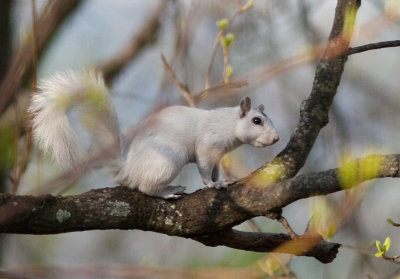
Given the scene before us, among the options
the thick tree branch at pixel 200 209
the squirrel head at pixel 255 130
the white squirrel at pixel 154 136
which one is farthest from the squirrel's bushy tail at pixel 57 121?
the squirrel head at pixel 255 130

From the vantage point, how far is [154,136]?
2.29 metres

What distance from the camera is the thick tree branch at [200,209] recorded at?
165 cm

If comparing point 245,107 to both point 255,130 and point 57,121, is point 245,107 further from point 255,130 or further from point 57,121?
point 57,121

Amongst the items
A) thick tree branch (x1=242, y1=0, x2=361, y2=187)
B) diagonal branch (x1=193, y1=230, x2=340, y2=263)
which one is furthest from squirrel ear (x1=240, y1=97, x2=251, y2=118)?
diagonal branch (x1=193, y1=230, x2=340, y2=263)

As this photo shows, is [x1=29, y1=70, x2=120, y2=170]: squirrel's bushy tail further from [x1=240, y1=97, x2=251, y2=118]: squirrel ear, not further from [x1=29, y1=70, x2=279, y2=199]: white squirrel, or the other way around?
[x1=240, y1=97, x2=251, y2=118]: squirrel ear

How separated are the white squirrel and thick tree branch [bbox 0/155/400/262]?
4.4 inches

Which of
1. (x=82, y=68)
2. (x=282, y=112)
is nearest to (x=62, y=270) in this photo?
(x=82, y=68)

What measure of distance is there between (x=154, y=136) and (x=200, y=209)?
0.49m

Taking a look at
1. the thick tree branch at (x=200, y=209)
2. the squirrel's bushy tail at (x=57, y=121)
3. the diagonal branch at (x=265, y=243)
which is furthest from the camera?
the diagonal branch at (x=265, y=243)

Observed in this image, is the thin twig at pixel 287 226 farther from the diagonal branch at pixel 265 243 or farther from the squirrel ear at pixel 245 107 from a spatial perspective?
the squirrel ear at pixel 245 107

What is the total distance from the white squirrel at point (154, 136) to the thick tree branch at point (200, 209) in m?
0.11

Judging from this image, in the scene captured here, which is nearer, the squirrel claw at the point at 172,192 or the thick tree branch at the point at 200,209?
the thick tree branch at the point at 200,209

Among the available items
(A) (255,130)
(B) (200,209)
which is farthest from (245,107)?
(B) (200,209)

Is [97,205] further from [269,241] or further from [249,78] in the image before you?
[249,78]
